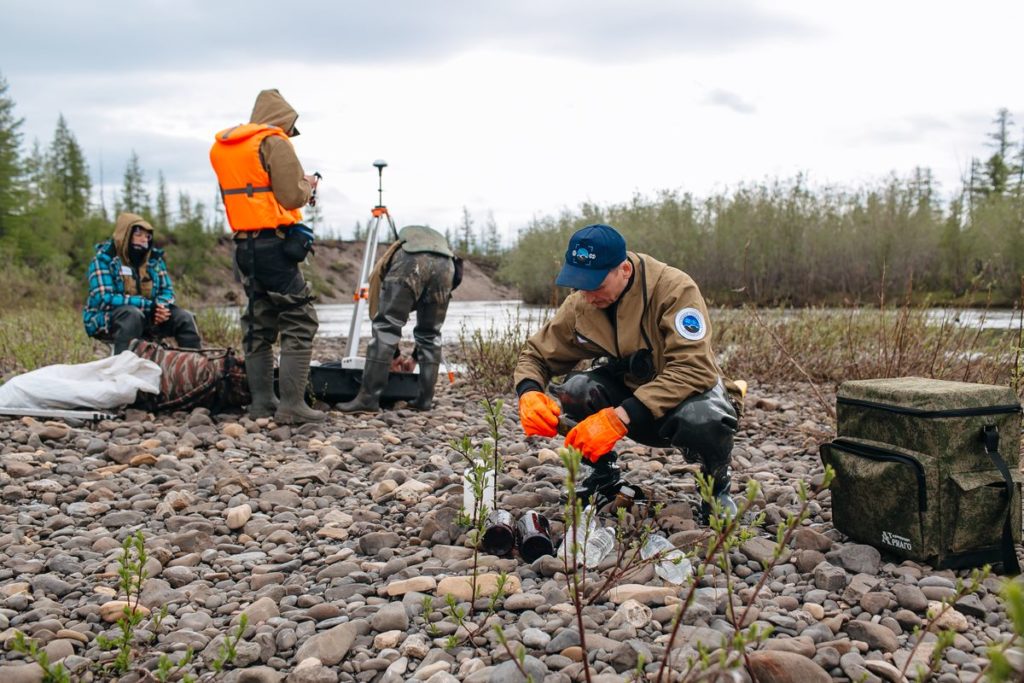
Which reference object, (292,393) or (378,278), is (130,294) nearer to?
(292,393)

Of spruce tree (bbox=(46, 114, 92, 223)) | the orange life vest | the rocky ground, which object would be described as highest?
spruce tree (bbox=(46, 114, 92, 223))

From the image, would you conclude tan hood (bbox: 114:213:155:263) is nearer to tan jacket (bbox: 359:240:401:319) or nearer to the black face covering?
the black face covering

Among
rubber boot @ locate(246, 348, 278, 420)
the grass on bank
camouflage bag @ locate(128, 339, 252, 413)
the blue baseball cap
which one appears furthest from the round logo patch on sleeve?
the grass on bank

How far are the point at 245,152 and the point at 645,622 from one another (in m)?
4.04

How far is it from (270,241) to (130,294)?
195cm

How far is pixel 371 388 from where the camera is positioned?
19.6 feet

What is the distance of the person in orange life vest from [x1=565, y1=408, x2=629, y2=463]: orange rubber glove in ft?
9.78

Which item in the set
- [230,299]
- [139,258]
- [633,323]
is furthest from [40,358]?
[230,299]

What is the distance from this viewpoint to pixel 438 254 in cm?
598

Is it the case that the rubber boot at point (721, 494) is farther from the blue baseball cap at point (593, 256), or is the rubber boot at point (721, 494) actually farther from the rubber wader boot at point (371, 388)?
the rubber wader boot at point (371, 388)

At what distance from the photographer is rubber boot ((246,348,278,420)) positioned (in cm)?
575

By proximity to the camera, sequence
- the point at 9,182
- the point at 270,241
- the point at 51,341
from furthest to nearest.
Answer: the point at 9,182 < the point at 51,341 < the point at 270,241

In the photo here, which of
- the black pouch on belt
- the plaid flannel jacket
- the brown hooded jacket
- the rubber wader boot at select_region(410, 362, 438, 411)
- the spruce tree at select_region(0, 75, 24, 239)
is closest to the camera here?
the black pouch on belt

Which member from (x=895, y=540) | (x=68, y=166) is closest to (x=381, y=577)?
(x=895, y=540)
